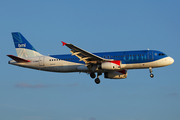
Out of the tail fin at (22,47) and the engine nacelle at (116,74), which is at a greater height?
the tail fin at (22,47)

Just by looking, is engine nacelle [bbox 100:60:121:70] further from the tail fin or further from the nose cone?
the tail fin

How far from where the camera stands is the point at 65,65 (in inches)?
2025

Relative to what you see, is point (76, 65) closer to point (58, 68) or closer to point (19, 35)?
point (58, 68)

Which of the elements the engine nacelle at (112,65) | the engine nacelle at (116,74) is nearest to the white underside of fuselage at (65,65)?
the engine nacelle at (112,65)

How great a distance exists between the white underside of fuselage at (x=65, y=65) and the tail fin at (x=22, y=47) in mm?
1995

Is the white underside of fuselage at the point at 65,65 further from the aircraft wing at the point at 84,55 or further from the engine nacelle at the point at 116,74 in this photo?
the engine nacelle at the point at 116,74

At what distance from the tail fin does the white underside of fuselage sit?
6.55 feet

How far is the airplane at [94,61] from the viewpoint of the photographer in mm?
47688

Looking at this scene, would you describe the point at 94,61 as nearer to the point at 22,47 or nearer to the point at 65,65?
the point at 65,65

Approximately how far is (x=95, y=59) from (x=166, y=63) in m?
12.1

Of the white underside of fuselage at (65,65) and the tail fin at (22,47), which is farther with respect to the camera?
the tail fin at (22,47)

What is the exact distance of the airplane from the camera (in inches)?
1877

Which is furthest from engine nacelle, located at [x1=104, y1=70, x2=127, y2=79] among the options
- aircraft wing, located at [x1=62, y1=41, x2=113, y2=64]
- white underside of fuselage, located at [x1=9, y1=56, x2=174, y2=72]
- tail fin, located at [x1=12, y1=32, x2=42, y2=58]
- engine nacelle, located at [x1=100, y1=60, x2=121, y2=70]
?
tail fin, located at [x1=12, y1=32, x2=42, y2=58]

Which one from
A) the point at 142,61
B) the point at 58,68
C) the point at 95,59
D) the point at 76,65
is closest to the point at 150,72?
the point at 142,61
